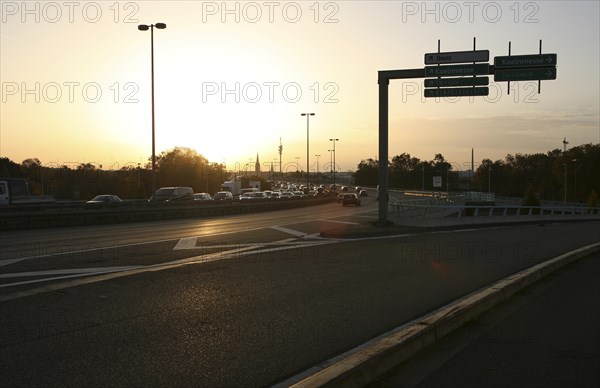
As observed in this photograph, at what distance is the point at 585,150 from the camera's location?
120 m

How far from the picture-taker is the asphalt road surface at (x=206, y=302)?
5613mm

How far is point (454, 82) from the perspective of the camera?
950 inches

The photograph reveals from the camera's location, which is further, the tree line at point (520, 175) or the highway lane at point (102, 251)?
the tree line at point (520, 175)

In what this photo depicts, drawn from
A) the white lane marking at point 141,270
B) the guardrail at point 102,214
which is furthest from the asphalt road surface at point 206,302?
the guardrail at point 102,214

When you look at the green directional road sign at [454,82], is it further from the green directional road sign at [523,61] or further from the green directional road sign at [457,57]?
the green directional road sign at [523,61]

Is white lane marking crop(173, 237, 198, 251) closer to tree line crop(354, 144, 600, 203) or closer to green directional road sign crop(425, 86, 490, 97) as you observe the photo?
green directional road sign crop(425, 86, 490, 97)

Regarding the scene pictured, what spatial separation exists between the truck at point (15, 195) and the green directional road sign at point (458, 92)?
1060 inches

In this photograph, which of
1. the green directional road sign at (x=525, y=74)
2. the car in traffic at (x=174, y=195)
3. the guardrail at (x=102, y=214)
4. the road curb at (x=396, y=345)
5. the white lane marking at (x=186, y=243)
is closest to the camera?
the road curb at (x=396, y=345)

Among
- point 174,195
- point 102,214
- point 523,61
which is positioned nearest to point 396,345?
point 523,61

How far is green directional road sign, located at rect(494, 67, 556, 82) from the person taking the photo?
23531 millimetres

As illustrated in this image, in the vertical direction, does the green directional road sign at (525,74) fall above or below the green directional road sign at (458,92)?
above

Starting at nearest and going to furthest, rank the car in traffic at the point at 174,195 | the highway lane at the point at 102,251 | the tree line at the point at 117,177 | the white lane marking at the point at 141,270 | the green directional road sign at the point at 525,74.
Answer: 1. the white lane marking at the point at 141,270
2. the highway lane at the point at 102,251
3. the green directional road sign at the point at 525,74
4. the car in traffic at the point at 174,195
5. the tree line at the point at 117,177

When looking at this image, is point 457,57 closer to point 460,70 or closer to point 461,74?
point 460,70

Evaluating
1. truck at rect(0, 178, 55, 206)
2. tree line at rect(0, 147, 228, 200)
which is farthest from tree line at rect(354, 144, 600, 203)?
truck at rect(0, 178, 55, 206)
